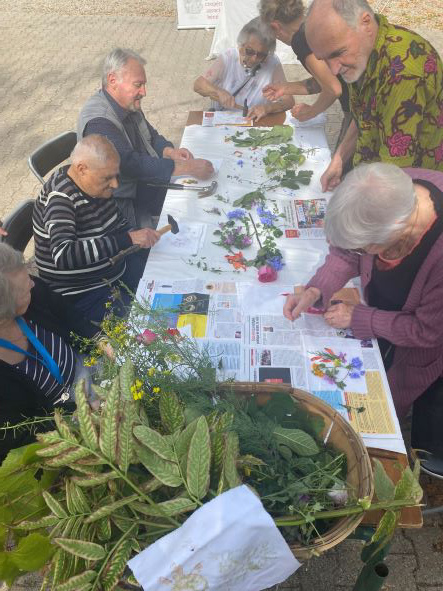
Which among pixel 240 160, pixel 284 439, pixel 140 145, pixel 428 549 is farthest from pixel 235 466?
pixel 140 145

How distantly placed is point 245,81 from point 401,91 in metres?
2.29

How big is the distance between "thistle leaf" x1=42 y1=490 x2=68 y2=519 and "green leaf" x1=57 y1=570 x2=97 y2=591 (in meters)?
0.14

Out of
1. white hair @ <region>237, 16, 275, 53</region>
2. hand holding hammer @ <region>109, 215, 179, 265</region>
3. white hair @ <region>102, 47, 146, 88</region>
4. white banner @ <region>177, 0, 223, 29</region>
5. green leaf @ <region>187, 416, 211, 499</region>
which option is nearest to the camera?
green leaf @ <region>187, 416, 211, 499</region>

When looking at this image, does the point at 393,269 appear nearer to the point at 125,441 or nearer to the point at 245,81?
the point at 125,441

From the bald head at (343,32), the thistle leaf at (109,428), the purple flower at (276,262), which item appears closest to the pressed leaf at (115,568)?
the thistle leaf at (109,428)

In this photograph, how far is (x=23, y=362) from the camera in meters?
2.11

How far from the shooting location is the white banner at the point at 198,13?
860 cm

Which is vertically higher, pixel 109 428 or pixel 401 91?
pixel 401 91

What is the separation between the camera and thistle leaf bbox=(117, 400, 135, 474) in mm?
1233

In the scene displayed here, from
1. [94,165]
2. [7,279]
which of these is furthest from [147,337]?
[94,165]

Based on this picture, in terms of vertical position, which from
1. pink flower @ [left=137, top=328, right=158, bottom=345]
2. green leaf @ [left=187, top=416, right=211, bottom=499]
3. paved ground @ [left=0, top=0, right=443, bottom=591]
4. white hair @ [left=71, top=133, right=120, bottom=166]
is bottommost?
paved ground @ [left=0, top=0, right=443, bottom=591]

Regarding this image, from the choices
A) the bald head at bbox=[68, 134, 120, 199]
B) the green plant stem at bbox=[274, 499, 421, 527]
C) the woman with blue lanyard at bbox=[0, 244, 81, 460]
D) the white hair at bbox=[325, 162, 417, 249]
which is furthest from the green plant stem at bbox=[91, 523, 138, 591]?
the bald head at bbox=[68, 134, 120, 199]

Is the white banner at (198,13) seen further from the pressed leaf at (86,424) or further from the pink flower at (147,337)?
the pressed leaf at (86,424)

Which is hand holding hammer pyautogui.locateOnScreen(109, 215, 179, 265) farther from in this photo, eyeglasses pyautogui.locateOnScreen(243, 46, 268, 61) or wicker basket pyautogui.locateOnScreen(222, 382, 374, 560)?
eyeglasses pyautogui.locateOnScreen(243, 46, 268, 61)
